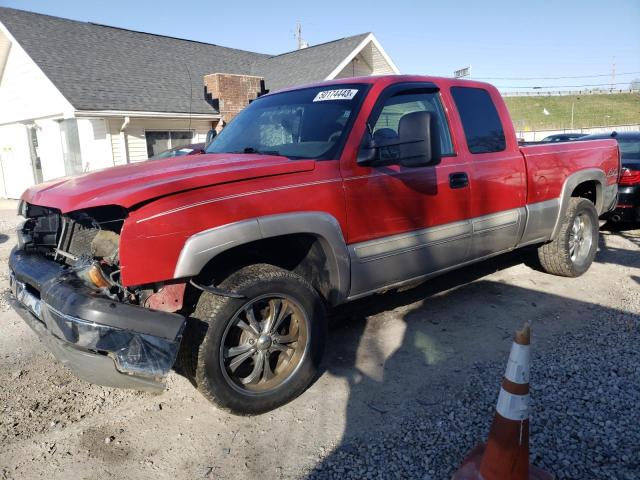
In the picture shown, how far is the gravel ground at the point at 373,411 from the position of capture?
2.65 m

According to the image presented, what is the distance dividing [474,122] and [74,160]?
1292 cm

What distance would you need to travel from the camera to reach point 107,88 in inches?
547

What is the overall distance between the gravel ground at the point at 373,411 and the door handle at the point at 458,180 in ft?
4.15

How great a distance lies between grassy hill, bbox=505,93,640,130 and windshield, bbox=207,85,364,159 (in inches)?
2120

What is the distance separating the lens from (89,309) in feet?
8.17

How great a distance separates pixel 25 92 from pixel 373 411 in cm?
1633

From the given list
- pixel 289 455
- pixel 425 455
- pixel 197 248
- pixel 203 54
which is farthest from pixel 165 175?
pixel 203 54

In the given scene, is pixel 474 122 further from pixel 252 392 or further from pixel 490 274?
pixel 252 392

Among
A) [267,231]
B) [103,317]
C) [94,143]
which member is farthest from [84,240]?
[94,143]

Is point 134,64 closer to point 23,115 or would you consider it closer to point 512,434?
point 23,115

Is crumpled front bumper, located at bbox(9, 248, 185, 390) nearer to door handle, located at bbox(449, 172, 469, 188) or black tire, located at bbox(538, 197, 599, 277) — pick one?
door handle, located at bbox(449, 172, 469, 188)

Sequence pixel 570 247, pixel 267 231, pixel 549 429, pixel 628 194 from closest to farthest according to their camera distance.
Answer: pixel 549 429
pixel 267 231
pixel 570 247
pixel 628 194

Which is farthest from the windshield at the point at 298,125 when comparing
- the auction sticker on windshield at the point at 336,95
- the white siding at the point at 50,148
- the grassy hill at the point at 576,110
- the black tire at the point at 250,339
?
the grassy hill at the point at 576,110

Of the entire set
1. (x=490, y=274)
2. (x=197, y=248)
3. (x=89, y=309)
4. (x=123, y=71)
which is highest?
(x=123, y=71)
